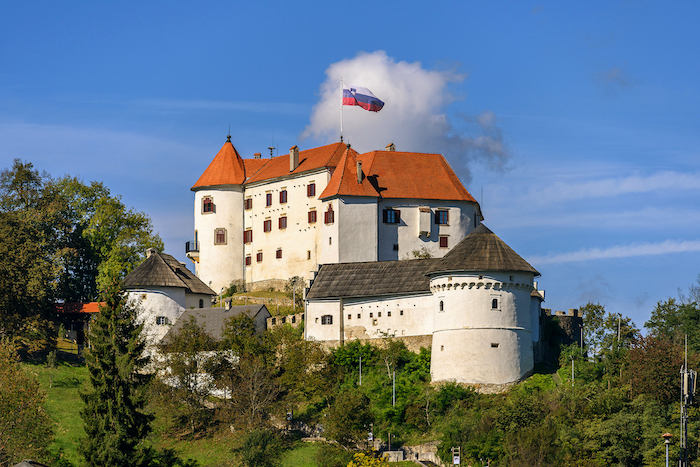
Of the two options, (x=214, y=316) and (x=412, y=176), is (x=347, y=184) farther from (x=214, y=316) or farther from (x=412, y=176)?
(x=214, y=316)

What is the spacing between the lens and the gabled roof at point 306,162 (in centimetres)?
8631

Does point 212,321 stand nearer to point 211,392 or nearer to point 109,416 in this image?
point 211,392

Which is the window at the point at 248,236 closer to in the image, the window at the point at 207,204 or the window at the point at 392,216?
the window at the point at 207,204

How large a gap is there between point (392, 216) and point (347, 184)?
4396mm

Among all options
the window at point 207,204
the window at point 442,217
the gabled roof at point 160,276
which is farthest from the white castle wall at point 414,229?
the window at point 207,204

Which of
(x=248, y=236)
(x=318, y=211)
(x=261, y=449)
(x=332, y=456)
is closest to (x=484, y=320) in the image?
(x=332, y=456)

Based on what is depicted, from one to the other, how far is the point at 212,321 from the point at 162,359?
4376 millimetres

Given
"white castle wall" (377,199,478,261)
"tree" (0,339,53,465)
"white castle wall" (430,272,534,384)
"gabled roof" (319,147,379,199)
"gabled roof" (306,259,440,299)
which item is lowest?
"tree" (0,339,53,465)

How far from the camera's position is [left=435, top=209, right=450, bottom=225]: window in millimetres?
83375

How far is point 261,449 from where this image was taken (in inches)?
2270

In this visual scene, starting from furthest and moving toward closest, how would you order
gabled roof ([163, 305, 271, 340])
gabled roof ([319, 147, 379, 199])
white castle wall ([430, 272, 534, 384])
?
1. gabled roof ([319, 147, 379, 199])
2. gabled roof ([163, 305, 271, 340])
3. white castle wall ([430, 272, 534, 384])

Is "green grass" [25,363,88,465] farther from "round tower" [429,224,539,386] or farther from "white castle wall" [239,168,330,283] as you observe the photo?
"round tower" [429,224,539,386]

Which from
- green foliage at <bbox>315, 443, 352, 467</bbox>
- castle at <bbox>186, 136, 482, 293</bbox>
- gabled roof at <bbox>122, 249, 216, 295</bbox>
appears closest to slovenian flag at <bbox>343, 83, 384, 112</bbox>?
castle at <bbox>186, 136, 482, 293</bbox>

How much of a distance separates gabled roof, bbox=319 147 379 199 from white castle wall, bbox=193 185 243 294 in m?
11.4
